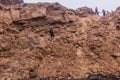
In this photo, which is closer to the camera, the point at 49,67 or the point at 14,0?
the point at 49,67

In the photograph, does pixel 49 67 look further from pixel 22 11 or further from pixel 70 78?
pixel 22 11

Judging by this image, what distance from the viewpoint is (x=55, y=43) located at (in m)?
29.6

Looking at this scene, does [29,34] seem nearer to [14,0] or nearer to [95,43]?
[95,43]

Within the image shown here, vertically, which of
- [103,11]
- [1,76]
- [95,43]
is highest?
[103,11]

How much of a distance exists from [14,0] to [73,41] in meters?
11.4

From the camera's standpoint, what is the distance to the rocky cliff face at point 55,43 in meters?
28.3

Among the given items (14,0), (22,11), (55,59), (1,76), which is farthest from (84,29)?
(14,0)

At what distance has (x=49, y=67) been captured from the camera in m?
28.6

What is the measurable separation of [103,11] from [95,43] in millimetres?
7576

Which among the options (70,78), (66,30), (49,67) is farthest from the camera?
(66,30)

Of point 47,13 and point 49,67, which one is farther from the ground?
point 47,13

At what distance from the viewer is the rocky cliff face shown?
28.3m

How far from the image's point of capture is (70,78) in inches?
1040

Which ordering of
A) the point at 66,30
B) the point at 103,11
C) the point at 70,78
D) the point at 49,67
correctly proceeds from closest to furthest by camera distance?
1. the point at 70,78
2. the point at 49,67
3. the point at 66,30
4. the point at 103,11
